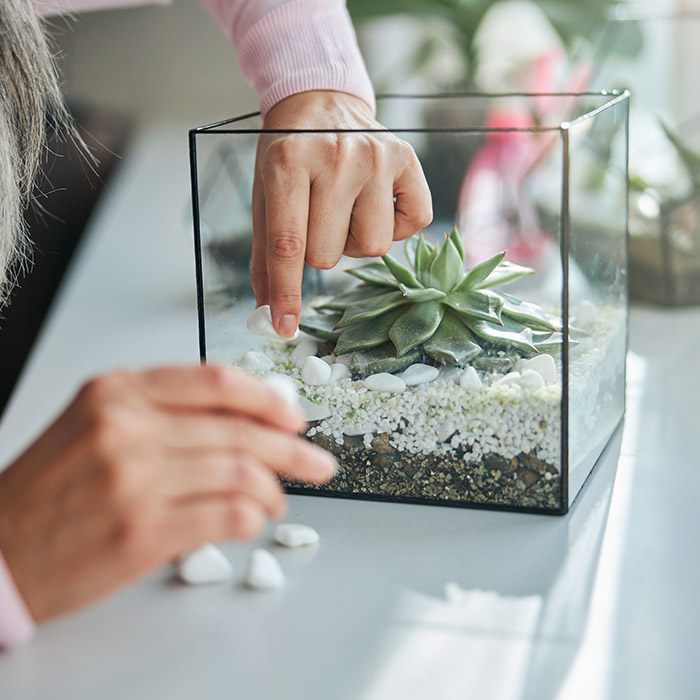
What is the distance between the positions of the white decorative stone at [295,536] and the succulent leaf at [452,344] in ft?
0.49

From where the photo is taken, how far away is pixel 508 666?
1.45 feet

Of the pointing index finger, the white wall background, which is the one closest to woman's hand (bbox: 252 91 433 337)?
the pointing index finger

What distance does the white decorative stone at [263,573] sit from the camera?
1.71ft

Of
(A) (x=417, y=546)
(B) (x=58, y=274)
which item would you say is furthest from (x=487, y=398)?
(B) (x=58, y=274)

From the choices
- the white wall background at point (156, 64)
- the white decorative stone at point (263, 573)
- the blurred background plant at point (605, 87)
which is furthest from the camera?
the white wall background at point (156, 64)

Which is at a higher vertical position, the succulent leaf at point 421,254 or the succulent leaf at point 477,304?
the succulent leaf at point 421,254

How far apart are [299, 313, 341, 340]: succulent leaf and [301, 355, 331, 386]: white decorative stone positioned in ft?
0.15

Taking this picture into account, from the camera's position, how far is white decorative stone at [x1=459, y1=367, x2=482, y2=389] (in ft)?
1.96

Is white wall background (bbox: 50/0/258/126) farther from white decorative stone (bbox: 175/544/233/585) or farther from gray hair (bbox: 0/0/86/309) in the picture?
white decorative stone (bbox: 175/544/233/585)

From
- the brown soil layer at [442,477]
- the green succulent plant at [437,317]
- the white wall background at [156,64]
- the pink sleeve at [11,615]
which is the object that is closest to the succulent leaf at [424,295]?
the green succulent plant at [437,317]

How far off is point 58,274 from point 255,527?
135 cm

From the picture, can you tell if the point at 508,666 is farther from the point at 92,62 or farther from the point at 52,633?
the point at 92,62

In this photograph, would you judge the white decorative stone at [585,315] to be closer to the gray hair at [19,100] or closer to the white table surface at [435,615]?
the white table surface at [435,615]

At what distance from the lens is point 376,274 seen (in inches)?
27.4
